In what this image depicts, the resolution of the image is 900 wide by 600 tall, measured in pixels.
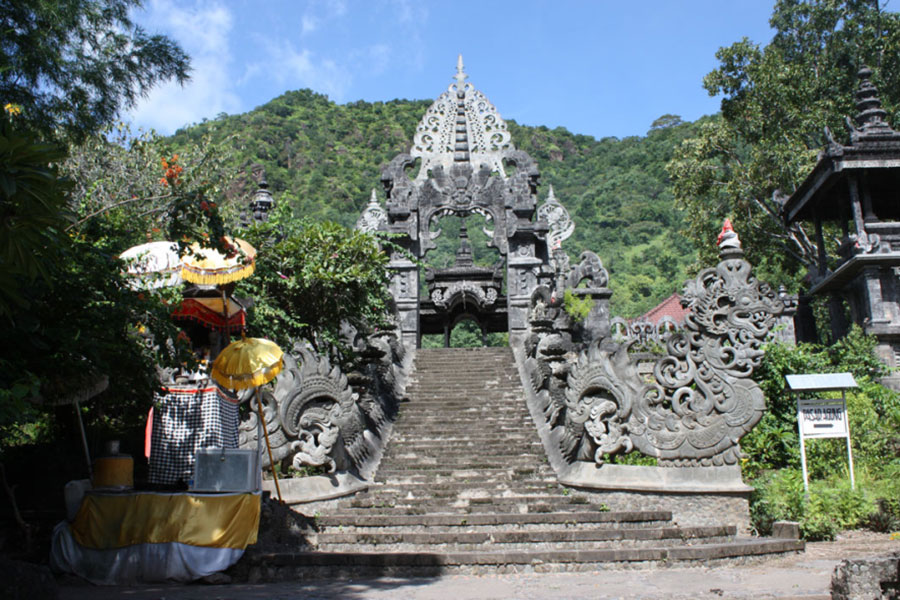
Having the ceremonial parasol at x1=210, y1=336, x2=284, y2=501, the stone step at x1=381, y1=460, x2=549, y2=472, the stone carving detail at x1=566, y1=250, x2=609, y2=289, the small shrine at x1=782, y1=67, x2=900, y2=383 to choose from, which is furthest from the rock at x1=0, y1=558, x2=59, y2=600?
the stone carving detail at x1=566, y1=250, x2=609, y2=289

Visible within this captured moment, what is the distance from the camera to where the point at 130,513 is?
6973mm

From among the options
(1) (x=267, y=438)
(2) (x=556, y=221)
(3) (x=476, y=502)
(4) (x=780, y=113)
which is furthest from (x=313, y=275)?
(4) (x=780, y=113)

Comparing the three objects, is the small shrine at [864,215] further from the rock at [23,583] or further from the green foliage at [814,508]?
the rock at [23,583]

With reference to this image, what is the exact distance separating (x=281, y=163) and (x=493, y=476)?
48.3 meters

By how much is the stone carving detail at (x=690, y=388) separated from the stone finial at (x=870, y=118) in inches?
378

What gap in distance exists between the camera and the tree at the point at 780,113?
2217cm

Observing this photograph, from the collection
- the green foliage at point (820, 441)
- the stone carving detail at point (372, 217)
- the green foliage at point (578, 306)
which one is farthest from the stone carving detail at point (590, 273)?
the green foliage at point (820, 441)

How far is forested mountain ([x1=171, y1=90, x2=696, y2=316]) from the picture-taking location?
4794 cm

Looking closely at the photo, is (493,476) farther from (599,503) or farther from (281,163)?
(281,163)

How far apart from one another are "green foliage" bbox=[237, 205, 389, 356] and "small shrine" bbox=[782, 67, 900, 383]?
10.7 meters

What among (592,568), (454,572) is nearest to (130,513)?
(454,572)

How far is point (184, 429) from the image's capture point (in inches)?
324

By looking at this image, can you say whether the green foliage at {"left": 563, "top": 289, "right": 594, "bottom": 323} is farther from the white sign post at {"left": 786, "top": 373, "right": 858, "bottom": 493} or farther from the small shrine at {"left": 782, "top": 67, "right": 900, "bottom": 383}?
the white sign post at {"left": 786, "top": 373, "right": 858, "bottom": 493}

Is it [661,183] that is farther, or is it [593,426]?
[661,183]
